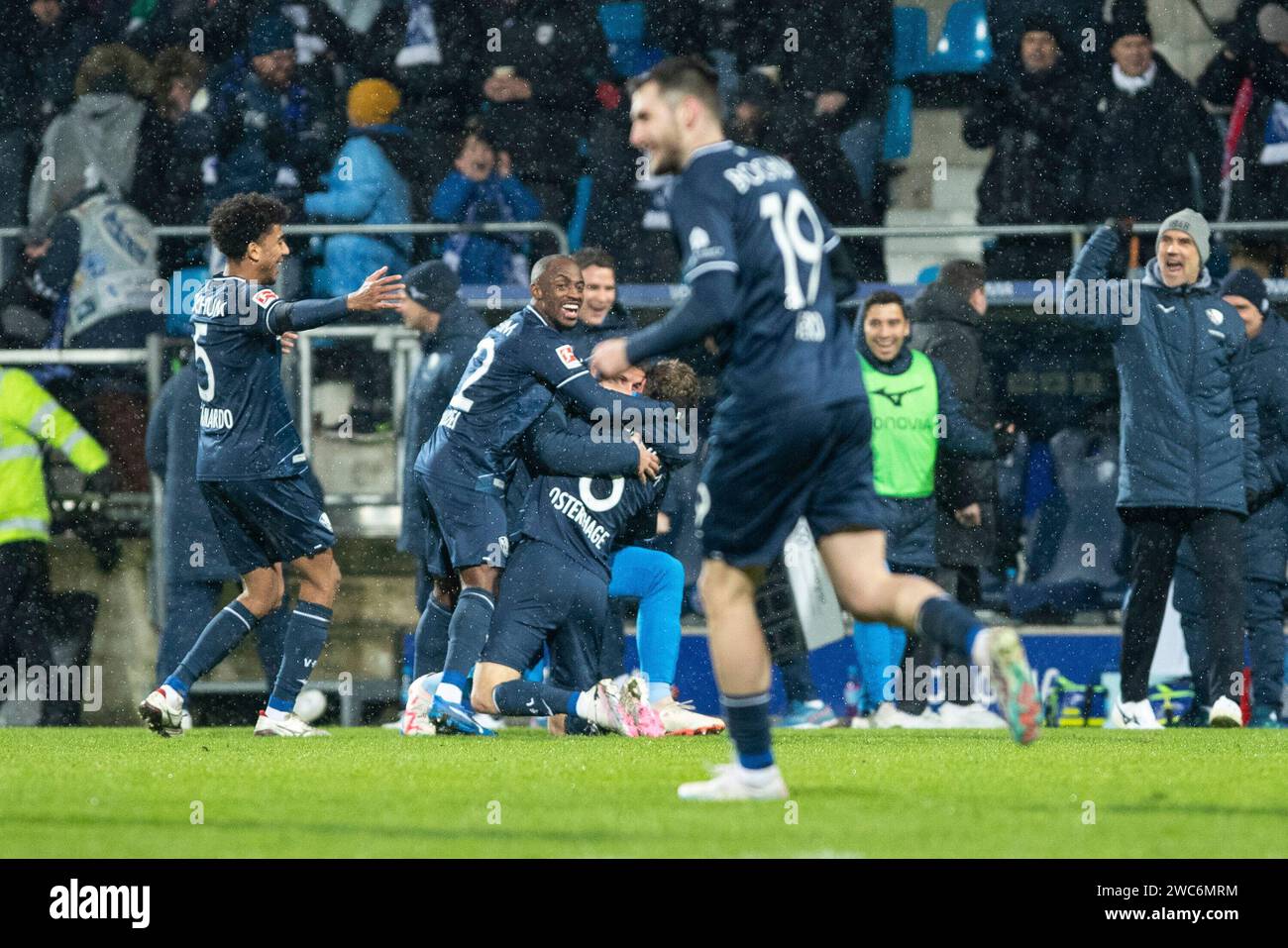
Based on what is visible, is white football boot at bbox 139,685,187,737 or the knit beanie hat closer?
white football boot at bbox 139,685,187,737

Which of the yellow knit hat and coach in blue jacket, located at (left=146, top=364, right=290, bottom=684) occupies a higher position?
the yellow knit hat

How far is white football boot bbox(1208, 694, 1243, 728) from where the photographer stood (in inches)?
402

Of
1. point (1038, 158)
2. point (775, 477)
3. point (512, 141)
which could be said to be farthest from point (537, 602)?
point (1038, 158)

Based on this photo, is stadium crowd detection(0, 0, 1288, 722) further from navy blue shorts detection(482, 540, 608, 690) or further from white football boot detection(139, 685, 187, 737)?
navy blue shorts detection(482, 540, 608, 690)

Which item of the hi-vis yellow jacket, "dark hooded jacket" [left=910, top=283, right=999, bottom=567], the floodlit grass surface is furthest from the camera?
the hi-vis yellow jacket

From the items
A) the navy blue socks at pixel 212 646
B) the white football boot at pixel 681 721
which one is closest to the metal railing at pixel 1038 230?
the white football boot at pixel 681 721

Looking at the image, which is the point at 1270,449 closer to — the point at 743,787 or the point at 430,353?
the point at 430,353

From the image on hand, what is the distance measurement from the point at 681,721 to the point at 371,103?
5663 mm

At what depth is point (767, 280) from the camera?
5906mm

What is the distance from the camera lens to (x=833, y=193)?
528 inches

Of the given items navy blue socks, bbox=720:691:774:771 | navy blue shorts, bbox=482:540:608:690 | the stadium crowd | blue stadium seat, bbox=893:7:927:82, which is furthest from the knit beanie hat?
navy blue socks, bbox=720:691:774:771

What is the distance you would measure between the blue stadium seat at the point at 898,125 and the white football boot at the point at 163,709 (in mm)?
6743
